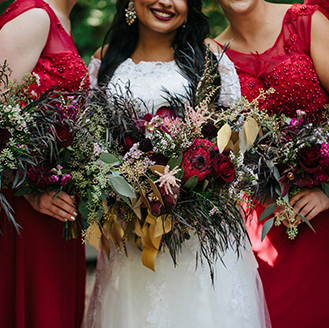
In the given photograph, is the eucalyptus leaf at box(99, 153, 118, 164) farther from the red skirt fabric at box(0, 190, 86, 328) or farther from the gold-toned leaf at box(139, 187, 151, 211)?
the red skirt fabric at box(0, 190, 86, 328)

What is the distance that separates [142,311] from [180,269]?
0.81 ft

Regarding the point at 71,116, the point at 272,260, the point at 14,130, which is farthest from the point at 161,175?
the point at 272,260

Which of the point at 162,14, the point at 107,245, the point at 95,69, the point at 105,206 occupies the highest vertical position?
the point at 162,14

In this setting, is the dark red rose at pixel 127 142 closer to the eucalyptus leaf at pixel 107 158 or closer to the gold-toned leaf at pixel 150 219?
the eucalyptus leaf at pixel 107 158

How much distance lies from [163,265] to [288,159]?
0.73m

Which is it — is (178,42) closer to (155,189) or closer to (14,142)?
(155,189)

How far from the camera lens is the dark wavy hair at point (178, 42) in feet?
7.45

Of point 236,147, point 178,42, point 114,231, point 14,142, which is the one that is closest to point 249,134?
point 236,147

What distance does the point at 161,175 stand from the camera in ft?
5.35

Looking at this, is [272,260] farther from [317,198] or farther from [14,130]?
[14,130]

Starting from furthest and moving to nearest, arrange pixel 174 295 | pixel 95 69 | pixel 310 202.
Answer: pixel 95 69 < pixel 310 202 < pixel 174 295

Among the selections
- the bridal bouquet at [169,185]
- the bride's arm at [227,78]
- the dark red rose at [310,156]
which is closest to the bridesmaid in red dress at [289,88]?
the bride's arm at [227,78]

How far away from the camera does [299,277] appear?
2.23 m

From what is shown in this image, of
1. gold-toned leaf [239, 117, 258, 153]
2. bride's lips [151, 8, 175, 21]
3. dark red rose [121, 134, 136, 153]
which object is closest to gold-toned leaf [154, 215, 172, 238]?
dark red rose [121, 134, 136, 153]
